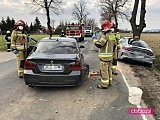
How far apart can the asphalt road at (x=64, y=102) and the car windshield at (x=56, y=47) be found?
1.08m

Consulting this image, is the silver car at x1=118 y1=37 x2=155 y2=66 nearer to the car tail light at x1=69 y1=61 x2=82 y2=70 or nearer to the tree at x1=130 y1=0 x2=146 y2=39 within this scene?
the car tail light at x1=69 y1=61 x2=82 y2=70

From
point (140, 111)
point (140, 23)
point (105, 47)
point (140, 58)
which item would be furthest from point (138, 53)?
point (140, 23)

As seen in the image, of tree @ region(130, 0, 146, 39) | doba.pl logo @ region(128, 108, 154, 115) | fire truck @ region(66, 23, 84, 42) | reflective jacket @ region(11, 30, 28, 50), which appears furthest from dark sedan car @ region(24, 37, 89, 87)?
fire truck @ region(66, 23, 84, 42)

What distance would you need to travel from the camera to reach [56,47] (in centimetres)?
751

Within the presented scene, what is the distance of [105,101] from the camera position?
20.3 ft

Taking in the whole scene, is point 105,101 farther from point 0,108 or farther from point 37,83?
point 0,108

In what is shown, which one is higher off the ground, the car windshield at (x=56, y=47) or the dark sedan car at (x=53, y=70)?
the car windshield at (x=56, y=47)

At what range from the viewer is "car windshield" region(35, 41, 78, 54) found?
288 inches

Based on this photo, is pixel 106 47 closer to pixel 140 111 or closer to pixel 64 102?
pixel 64 102

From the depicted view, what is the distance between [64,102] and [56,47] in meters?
2.02

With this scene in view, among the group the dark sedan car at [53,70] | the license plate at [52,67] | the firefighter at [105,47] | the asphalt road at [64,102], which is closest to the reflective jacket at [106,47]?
the firefighter at [105,47]

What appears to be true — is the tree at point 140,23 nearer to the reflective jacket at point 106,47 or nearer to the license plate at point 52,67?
the reflective jacket at point 106,47

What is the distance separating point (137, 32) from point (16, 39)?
1492cm

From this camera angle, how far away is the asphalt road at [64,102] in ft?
17.0
